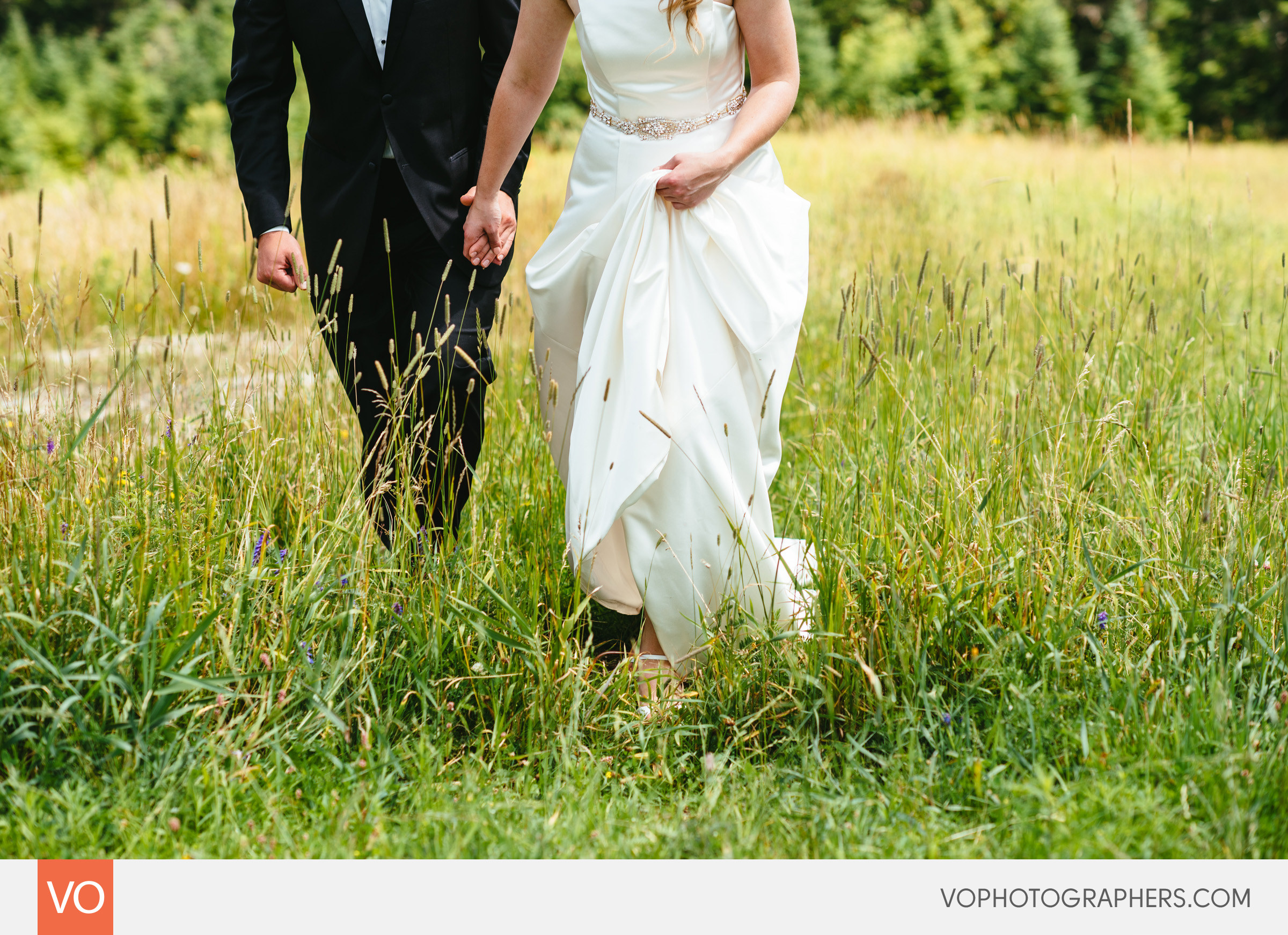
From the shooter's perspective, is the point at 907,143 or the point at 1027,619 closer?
the point at 1027,619

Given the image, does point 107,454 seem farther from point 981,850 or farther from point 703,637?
point 981,850

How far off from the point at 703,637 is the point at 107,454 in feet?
5.31

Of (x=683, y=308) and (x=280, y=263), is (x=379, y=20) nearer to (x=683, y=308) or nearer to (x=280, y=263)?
(x=280, y=263)

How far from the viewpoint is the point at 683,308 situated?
2480 mm

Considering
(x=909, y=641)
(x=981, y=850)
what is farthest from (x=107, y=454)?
(x=981, y=850)

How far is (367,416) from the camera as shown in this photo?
2.93 metres

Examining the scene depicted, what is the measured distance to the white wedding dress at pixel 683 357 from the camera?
2416mm

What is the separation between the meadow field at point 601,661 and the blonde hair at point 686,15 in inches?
33.1

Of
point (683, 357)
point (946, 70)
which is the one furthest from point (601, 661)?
point (946, 70)

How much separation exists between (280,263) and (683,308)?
1128 mm

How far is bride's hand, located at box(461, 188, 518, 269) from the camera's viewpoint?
8.89 feet

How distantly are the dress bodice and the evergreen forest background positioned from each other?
11.6 metres
